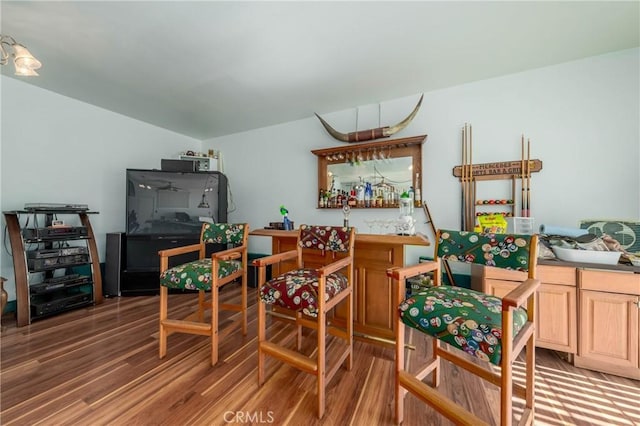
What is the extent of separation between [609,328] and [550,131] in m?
1.71

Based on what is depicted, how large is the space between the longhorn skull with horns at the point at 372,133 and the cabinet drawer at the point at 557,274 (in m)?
1.83

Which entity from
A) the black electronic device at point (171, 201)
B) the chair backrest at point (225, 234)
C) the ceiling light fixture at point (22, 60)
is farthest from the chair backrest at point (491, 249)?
the black electronic device at point (171, 201)

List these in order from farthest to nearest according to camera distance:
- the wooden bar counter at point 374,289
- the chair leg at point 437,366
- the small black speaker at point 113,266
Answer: the small black speaker at point 113,266 → the wooden bar counter at point 374,289 → the chair leg at point 437,366

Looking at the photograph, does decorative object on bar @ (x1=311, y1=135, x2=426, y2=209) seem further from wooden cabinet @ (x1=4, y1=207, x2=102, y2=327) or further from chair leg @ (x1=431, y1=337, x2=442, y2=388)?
wooden cabinet @ (x1=4, y1=207, x2=102, y2=327)

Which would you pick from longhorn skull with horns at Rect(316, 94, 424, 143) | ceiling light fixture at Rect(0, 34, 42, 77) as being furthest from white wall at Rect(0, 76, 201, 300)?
longhorn skull with horns at Rect(316, 94, 424, 143)

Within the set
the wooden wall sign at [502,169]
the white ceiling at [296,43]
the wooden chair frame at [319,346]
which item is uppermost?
the white ceiling at [296,43]

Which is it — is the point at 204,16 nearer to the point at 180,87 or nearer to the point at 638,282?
the point at 180,87

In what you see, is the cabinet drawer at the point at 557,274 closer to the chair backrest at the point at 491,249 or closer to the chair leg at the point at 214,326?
the chair backrest at the point at 491,249

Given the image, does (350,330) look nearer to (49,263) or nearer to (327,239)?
(327,239)

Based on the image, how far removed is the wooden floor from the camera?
1208mm

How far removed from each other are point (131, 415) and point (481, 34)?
339 cm

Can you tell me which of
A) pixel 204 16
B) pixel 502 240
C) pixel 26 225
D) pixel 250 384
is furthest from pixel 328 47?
pixel 26 225

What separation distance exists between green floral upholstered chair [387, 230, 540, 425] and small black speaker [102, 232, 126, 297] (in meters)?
3.44

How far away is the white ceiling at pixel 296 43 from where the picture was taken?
1577 millimetres
